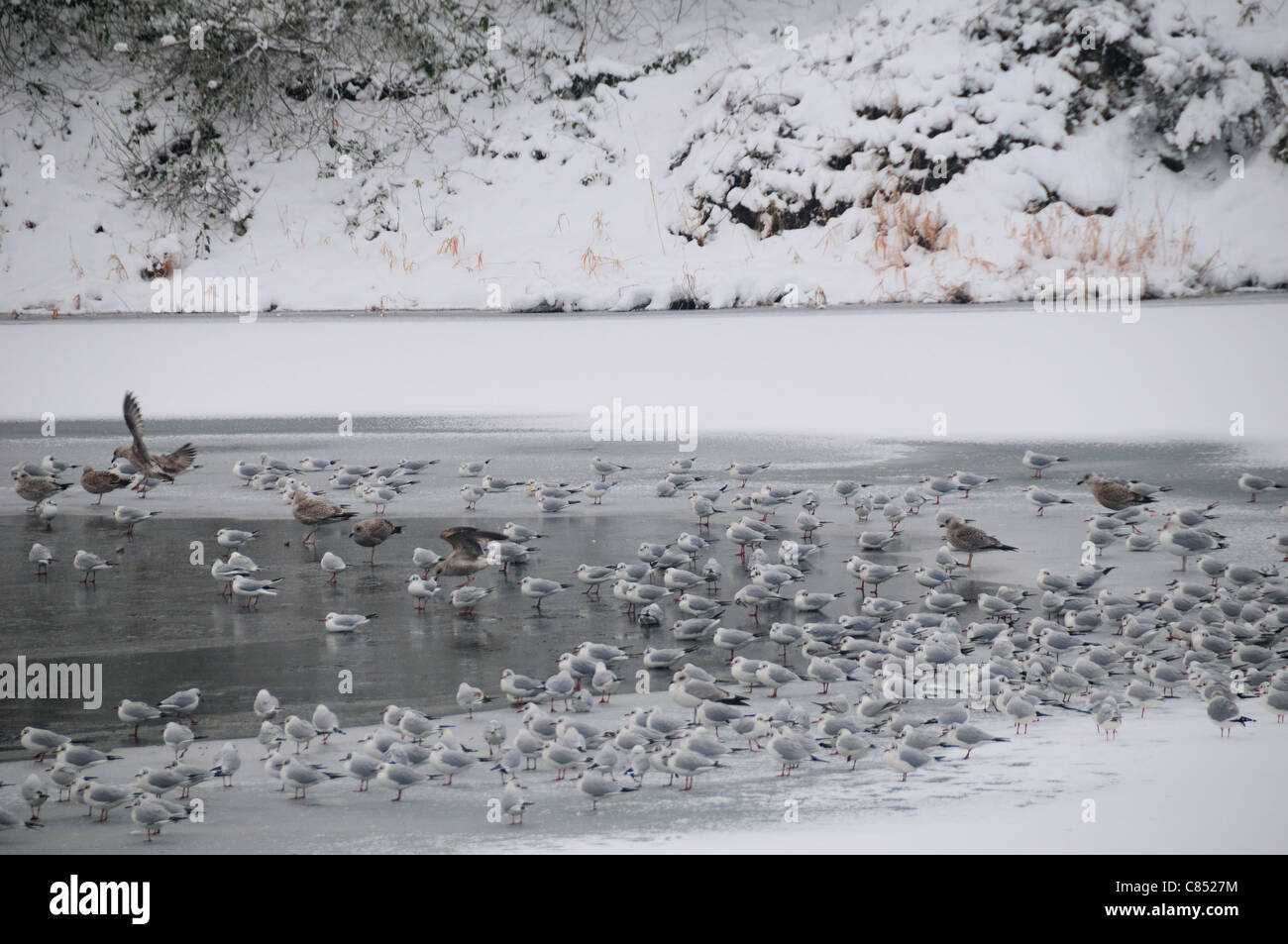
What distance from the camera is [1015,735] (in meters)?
3.59

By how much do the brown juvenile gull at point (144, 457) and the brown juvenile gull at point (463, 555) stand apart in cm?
216

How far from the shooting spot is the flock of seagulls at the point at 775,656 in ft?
11.1

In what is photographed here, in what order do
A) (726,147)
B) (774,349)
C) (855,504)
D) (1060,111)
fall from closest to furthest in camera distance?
1. (855,504)
2. (774,349)
3. (1060,111)
4. (726,147)

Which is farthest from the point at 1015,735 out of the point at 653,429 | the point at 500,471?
the point at 653,429

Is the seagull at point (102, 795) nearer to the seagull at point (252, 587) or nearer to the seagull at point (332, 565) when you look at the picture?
the seagull at point (252, 587)

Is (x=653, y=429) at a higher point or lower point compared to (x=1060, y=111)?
lower

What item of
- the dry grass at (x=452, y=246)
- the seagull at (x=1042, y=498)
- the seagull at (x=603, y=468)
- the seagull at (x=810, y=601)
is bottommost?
the seagull at (x=810, y=601)

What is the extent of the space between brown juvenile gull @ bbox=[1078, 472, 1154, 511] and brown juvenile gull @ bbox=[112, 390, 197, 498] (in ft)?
15.8

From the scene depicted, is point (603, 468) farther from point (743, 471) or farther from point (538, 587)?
point (538, 587)

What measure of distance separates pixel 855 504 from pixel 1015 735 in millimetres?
2680

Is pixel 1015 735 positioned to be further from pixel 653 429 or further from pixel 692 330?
pixel 692 330

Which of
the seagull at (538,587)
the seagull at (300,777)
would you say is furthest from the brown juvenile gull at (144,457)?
the seagull at (300,777)

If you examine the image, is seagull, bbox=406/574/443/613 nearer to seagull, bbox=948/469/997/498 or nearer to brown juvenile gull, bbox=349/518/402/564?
brown juvenile gull, bbox=349/518/402/564

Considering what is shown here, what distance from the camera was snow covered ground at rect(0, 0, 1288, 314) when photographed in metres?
12.8
